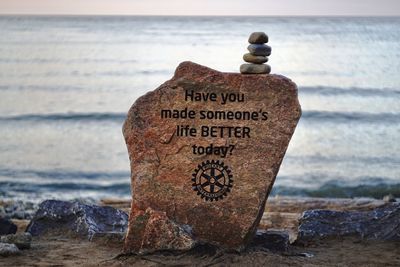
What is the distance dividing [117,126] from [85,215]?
14.5 meters

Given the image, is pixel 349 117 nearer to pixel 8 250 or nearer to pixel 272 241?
pixel 272 241

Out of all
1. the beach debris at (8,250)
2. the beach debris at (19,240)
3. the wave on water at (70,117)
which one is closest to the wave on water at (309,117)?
the wave on water at (70,117)

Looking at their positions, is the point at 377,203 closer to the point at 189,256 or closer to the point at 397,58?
the point at 189,256

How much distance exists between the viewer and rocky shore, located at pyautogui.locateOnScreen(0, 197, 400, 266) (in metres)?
8.78

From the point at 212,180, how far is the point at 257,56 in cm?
144

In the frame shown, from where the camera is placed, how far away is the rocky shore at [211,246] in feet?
28.8

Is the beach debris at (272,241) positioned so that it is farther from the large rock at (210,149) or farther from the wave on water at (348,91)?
the wave on water at (348,91)

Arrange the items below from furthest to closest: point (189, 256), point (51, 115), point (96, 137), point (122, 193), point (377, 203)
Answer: point (51, 115) → point (96, 137) → point (122, 193) → point (377, 203) → point (189, 256)

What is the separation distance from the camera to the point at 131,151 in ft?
30.2

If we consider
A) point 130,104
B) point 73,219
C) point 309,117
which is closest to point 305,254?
point 73,219

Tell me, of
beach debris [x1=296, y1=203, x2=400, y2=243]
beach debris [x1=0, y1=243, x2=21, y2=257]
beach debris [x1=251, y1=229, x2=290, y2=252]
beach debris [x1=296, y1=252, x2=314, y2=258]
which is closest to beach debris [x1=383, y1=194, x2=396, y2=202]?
beach debris [x1=296, y1=203, x2=400, y2=243]

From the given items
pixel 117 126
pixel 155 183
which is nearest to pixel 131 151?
pixel 155 183

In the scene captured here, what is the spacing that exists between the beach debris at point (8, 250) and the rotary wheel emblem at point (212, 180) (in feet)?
6.74

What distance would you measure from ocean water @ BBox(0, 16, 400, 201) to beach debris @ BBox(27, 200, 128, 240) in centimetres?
530
